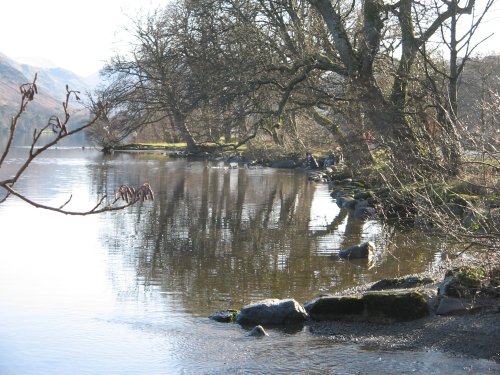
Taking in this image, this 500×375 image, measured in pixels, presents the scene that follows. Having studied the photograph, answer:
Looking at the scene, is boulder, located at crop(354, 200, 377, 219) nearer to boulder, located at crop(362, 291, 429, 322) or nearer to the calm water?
the calm water

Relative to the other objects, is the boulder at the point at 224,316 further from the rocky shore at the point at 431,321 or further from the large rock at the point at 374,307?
the large rock at the point at 374,307

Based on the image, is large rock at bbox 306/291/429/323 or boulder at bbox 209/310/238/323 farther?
boulder at bbox 209/310/238/323

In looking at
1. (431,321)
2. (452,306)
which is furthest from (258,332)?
(452,306)

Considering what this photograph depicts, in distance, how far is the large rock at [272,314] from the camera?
9891 millimetres

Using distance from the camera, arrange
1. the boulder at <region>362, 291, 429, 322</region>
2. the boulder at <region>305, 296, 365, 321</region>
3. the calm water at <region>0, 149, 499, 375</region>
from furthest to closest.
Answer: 1. the boulder at <region>305, 296, 365, 321</region>
2. the boulder at <region>362, 291, 429, 322</region>
3. the calm water at <region>0, 149, 499, 375</region>

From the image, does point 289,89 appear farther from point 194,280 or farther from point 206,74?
point 194,280

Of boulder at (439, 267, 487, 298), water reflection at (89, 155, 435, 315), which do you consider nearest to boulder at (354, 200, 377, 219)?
water reflection at (89, 155, 435, 315)

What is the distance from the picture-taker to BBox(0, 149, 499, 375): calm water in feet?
27.7

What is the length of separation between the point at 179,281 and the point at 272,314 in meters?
3.00

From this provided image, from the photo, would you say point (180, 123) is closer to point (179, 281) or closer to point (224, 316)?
point (179, 281)

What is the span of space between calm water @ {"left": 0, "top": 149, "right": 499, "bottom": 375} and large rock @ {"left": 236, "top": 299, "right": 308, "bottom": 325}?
0.96 feet

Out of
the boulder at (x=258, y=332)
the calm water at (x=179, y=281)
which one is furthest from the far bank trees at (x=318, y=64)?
the boulder at (x=258, y=332)

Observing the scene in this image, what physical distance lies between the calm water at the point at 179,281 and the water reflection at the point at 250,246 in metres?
0.03

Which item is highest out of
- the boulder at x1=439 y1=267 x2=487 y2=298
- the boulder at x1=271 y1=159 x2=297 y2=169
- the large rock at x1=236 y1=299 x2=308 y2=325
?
the boulder at x1=271 y1=159 x2=297 y2=169
